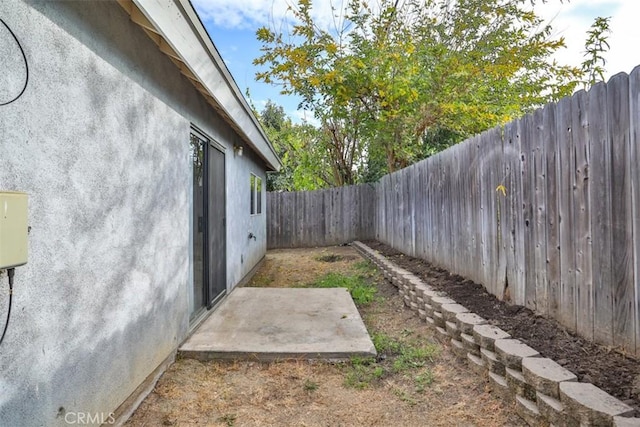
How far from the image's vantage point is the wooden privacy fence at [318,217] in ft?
37.0

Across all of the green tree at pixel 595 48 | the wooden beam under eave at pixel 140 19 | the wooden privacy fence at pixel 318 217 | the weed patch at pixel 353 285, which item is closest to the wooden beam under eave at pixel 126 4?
the wooden beam under eave at pixel 140 19

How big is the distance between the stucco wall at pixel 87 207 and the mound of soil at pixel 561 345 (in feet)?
8.22

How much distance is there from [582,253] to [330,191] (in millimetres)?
9319

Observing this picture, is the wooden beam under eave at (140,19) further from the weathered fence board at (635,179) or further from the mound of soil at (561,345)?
the mound of soil at (561,345)

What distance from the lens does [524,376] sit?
2141 mm

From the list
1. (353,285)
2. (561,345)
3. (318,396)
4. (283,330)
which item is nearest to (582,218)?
(561,345)

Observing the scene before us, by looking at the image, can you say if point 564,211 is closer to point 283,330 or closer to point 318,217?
point 283,330

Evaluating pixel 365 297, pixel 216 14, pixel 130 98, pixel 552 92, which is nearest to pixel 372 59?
pixel 216 14

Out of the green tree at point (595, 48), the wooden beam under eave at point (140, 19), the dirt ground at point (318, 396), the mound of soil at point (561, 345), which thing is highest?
the green tree at point (595, 48)

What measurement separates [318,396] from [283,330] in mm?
1088

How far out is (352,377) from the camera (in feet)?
9.06

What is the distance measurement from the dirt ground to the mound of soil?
0.43m

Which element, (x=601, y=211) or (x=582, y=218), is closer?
(x=601, y=211)

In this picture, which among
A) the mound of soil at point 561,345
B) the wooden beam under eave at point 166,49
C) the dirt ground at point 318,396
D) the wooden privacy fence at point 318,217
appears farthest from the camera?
the wooden privacy fence at point 318,217
